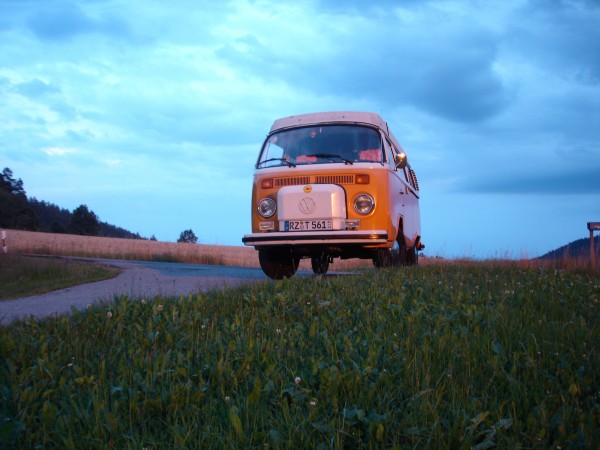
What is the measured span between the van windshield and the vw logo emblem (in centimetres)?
76

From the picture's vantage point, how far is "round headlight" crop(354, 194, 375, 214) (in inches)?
330

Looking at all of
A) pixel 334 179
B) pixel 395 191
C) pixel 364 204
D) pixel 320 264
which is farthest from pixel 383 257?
pixel 320 264

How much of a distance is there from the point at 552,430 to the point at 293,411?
125cm

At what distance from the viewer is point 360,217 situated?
8359mm

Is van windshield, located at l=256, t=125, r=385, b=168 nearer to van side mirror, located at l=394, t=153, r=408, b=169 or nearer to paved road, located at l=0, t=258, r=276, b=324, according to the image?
van side mirror, located at l=394, t=153, r=408, b=169

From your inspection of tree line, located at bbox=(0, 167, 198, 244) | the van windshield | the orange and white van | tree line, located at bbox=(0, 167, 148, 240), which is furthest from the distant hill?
tree line, located at bbox=(0, 167, 148, 240)

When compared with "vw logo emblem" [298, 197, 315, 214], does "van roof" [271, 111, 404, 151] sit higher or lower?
higher

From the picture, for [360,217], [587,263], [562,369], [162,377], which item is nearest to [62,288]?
[360,217]

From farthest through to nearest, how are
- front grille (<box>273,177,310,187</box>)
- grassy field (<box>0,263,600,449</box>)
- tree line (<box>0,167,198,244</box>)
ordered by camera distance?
tree line (<box>0,167,198,244</box>)
front grille (<box>273,177,310,187</box>)
grassy field (<box>0,263,600,449</box>)

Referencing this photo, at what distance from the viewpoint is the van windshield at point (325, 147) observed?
29.2ft

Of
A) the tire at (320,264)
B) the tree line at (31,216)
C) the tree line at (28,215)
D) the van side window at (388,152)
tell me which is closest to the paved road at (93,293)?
the tire at (320,264)

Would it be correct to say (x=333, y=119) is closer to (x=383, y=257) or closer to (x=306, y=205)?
(x=306, y=205)

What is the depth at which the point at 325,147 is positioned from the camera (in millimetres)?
9023

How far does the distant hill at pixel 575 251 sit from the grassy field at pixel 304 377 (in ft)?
27.4
